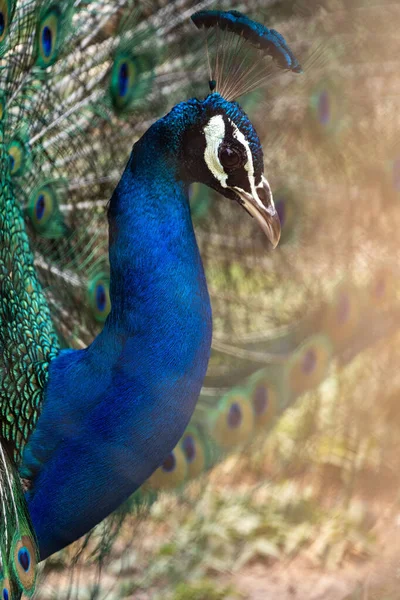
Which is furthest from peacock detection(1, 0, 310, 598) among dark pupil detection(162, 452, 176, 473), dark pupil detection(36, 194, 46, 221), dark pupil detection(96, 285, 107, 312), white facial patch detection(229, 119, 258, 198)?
dark pupil detection(162, 452, 176, 473)

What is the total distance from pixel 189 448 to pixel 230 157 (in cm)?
75

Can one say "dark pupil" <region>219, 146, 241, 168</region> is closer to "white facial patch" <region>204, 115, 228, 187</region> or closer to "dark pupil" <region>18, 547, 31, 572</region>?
"white facial patch" <region>204, 115, 228, 187</region>

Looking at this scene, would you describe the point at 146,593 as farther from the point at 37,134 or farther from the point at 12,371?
the point at 37,134

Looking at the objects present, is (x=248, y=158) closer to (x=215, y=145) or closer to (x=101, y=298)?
(x=215, y=145)

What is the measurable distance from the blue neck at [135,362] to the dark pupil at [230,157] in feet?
0.33

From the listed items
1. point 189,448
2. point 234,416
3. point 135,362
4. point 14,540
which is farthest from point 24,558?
point 234,416

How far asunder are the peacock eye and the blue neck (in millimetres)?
97

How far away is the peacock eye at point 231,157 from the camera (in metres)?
1.05


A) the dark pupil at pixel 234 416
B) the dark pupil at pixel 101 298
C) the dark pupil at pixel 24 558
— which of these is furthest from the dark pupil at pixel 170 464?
the dark pupil at pixel 24 558

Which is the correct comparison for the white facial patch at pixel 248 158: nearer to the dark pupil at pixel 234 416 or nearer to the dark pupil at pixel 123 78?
the dark pupil at pixel 123 78

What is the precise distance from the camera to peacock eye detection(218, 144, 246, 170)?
3.44 feet

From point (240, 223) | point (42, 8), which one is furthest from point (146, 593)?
point (42, 8)

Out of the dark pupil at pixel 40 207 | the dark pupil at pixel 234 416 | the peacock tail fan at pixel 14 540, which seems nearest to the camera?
the peacock tail fan at pixel 14 540

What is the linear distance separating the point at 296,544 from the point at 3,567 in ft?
2.95
